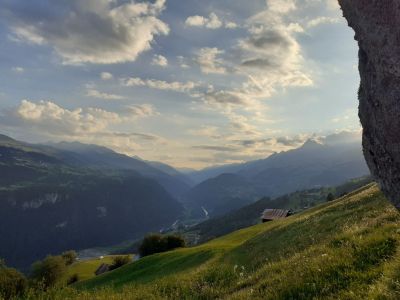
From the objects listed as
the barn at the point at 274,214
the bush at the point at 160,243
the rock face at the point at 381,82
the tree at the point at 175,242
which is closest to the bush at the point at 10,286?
the rock face at the point at 381,82

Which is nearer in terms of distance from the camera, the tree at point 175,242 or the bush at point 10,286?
the bush at point 10,286

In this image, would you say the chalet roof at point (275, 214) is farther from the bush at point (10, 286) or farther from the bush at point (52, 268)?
the bush at point (10, 286)

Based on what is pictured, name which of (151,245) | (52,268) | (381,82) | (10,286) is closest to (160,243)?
(151,245)

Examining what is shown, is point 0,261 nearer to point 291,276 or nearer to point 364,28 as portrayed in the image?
point 291,276

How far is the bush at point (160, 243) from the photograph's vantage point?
350 feet

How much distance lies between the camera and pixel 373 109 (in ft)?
31.4

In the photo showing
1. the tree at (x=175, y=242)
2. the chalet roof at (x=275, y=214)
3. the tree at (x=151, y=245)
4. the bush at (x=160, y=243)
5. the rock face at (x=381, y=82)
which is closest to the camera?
the rock face at (x=381, y=82)

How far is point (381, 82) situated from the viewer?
9008 mm

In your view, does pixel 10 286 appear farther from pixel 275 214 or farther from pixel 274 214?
pixel 274 214

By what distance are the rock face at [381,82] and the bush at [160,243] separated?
99449 mm

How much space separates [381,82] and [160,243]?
104m

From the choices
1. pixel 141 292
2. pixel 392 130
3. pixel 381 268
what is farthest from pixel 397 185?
pixel 141 292

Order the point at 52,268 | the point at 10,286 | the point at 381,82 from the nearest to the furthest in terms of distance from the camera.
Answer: the point at 381,82
the point at 10,286
the point at 52,268

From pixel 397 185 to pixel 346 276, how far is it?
2.91 meters
